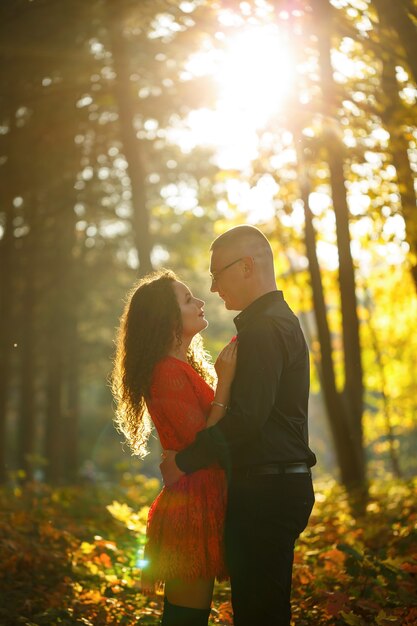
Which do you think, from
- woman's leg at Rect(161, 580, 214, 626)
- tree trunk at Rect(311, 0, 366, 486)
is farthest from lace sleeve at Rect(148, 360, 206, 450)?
tree trunk at Rect(311, 0, 366, 486)

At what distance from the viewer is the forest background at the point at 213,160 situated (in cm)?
880

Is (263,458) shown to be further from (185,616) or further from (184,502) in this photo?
(185,616)

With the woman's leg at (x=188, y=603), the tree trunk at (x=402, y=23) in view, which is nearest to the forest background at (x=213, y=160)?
the tree trunk at (x=402, y=23)

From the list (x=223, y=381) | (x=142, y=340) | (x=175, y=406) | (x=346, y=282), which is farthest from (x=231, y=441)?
(x=346, y=282)

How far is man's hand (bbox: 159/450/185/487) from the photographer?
3875mm

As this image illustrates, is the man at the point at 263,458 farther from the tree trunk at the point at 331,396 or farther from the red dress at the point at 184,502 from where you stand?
the tree trunk at the point at 331,396

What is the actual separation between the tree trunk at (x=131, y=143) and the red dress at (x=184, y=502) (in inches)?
381

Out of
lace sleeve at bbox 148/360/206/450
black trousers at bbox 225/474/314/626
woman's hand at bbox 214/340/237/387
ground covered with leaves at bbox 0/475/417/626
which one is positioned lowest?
ground covered with leaves at bbox 0/475/417/626

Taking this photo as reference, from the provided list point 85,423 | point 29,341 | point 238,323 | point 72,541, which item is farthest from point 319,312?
point 85,423

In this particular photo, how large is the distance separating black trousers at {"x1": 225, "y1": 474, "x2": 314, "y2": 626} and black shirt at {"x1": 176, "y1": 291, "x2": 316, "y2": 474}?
14cm

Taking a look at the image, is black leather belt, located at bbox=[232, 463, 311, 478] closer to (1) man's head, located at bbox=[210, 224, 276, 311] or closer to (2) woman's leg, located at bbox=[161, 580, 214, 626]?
(2) woman's leg, located at bbox=[161, 580, 214, 626]

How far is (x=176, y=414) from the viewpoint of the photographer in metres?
3.97

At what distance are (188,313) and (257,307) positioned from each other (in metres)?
0.46

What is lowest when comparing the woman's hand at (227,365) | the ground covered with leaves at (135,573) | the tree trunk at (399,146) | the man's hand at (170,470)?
the ground covered with leaves at (135,573)
